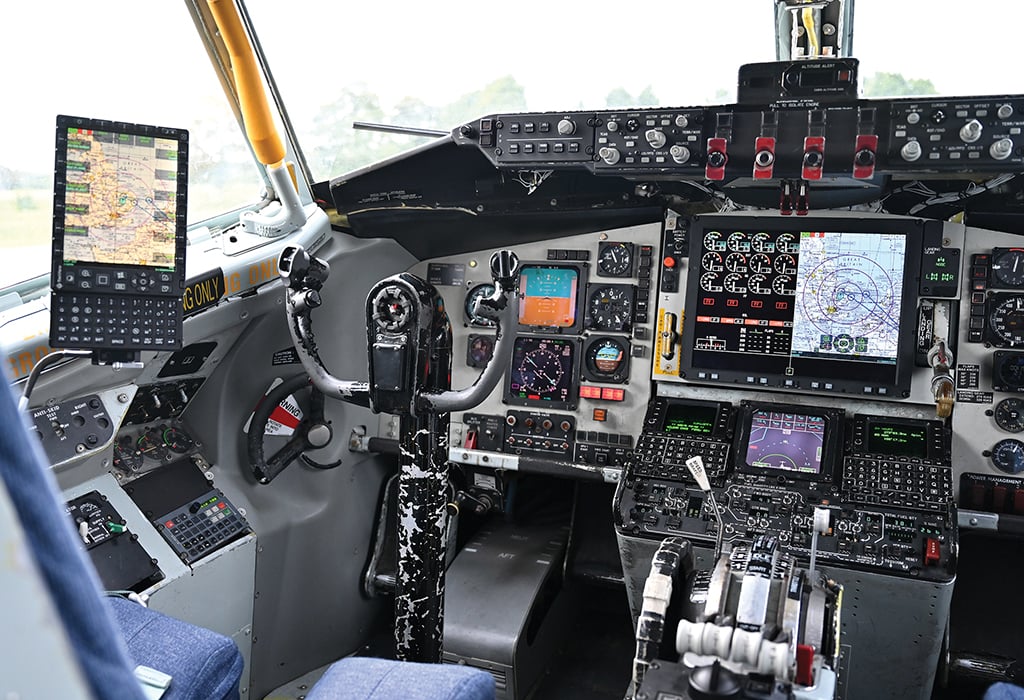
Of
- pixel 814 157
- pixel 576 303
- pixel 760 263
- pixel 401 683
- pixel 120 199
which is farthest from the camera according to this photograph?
pixel 576 303

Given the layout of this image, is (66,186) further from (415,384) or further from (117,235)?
(415,384)

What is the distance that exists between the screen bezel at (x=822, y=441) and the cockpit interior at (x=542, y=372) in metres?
0.01

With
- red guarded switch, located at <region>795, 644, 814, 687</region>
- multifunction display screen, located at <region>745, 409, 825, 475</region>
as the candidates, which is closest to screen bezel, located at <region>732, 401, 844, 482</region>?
multifunction display screen, located at <region>745, 409, 825, 475</region>

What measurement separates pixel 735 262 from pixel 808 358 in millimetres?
423

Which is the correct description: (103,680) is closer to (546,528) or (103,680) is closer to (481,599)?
(481,599)

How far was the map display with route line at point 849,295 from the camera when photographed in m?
2.99

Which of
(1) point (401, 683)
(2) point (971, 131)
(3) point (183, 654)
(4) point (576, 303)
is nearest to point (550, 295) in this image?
(4) point (576, 303)

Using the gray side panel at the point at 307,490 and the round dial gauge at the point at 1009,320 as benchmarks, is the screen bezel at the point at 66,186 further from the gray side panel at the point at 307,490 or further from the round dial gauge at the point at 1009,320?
the round dial gauge at the point at 1009,320

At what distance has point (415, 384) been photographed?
94.7 inches

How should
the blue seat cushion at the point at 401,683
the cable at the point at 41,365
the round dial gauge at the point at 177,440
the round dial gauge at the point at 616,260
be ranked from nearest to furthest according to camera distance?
the blue seat cushion at the point at 401,683
the cable at the point at 41,365
the round dial gauge at the point at 177,440
the round dial gauge at the point at 616,260

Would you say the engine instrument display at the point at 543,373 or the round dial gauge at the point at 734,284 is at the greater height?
the round dial gauge at the point at 734,284

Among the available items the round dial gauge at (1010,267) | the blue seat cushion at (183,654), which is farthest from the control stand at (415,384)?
the round dial gauge at (1010,267)

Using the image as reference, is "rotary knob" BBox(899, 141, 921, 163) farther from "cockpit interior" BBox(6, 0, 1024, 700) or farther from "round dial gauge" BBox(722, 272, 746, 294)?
"round dial gauge" BBox(722, 272, 746, 294)

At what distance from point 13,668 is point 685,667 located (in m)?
1.33
